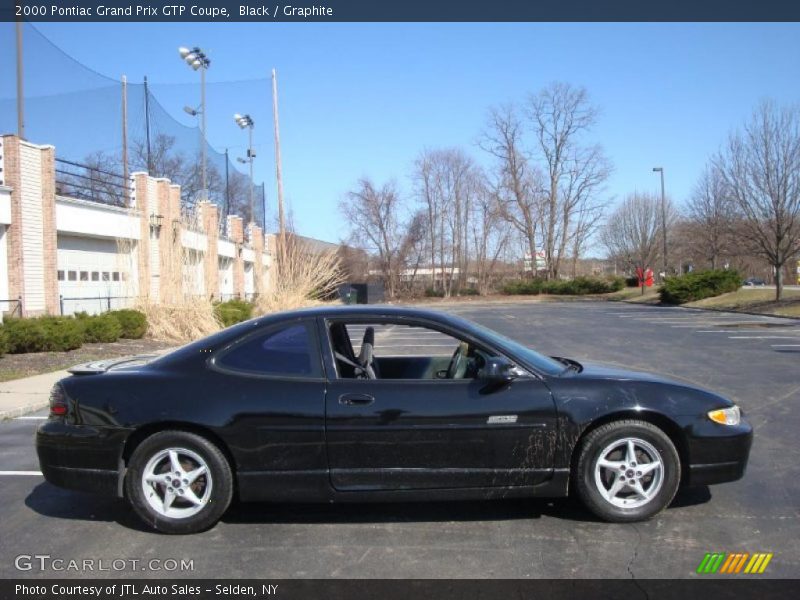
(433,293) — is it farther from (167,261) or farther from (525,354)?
(525,354)

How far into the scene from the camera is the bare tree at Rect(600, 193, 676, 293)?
220 ft

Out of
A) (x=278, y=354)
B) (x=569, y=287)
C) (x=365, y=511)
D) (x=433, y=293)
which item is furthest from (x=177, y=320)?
(x=569, y=287)

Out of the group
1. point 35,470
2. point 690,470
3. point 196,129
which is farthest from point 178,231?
point 196,129

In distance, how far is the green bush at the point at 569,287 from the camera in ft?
200

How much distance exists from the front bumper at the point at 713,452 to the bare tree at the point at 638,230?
6405 cm

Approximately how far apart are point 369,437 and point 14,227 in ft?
64.3

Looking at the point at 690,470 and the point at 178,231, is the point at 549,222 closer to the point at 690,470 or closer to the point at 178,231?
the point at 178,231

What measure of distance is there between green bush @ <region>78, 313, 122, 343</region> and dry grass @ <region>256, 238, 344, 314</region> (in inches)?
249

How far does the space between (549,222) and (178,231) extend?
53.2 m

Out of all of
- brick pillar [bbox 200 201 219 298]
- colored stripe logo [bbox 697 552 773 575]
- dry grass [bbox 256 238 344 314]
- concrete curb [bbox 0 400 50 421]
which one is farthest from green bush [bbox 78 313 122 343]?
colored stripe logo [bbox 697 552 773 575]

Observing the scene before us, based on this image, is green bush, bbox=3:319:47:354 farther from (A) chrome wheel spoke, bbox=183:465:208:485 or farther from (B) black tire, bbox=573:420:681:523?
(B) black tire, bbox=573:420:681:523

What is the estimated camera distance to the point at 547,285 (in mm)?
62719

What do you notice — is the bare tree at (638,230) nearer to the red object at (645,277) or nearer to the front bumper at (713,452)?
the red object at (645,277)

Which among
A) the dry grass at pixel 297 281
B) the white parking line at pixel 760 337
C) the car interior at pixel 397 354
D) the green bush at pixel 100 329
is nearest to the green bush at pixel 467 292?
the dry grass at pixel 297 281
